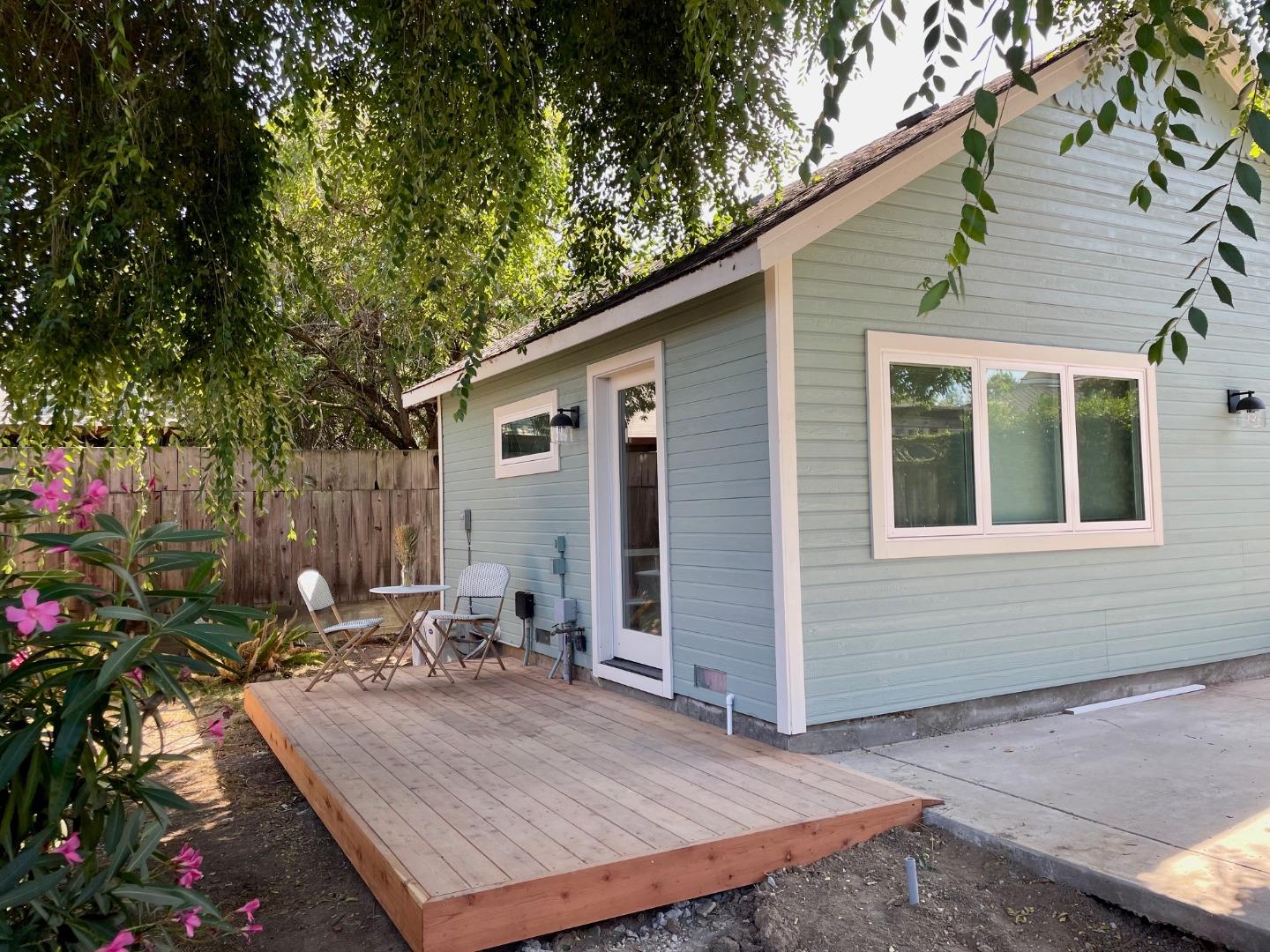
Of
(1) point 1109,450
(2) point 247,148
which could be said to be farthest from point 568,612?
(1) point 1109,450

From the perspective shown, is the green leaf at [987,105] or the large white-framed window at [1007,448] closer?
the green leaf at [987,105]

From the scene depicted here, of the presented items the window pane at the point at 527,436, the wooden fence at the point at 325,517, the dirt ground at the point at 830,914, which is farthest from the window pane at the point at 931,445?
the wooden fence at the point at 325,517

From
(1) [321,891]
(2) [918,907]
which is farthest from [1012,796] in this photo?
(1) [321,891]

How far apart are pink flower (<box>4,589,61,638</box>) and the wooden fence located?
22.0ft

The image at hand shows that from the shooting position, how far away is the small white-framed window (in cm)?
721

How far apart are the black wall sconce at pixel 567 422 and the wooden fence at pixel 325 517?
3.11 m

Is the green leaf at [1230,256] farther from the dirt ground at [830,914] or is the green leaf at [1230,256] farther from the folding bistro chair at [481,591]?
the folding bistro chair at [481,591]

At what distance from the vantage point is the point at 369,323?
1191cm

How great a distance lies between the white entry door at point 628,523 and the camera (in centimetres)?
Answer: 600

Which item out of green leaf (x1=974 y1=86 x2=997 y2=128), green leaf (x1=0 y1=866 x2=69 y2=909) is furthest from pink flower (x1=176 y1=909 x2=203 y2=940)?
green leaf (x1=974 y1=86 x2=997 y2=128)

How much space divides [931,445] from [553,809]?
2.85m

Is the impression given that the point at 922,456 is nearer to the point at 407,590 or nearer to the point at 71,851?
the point at 407,590

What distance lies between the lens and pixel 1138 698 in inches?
229

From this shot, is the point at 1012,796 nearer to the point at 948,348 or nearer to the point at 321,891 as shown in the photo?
the point at 948,348
